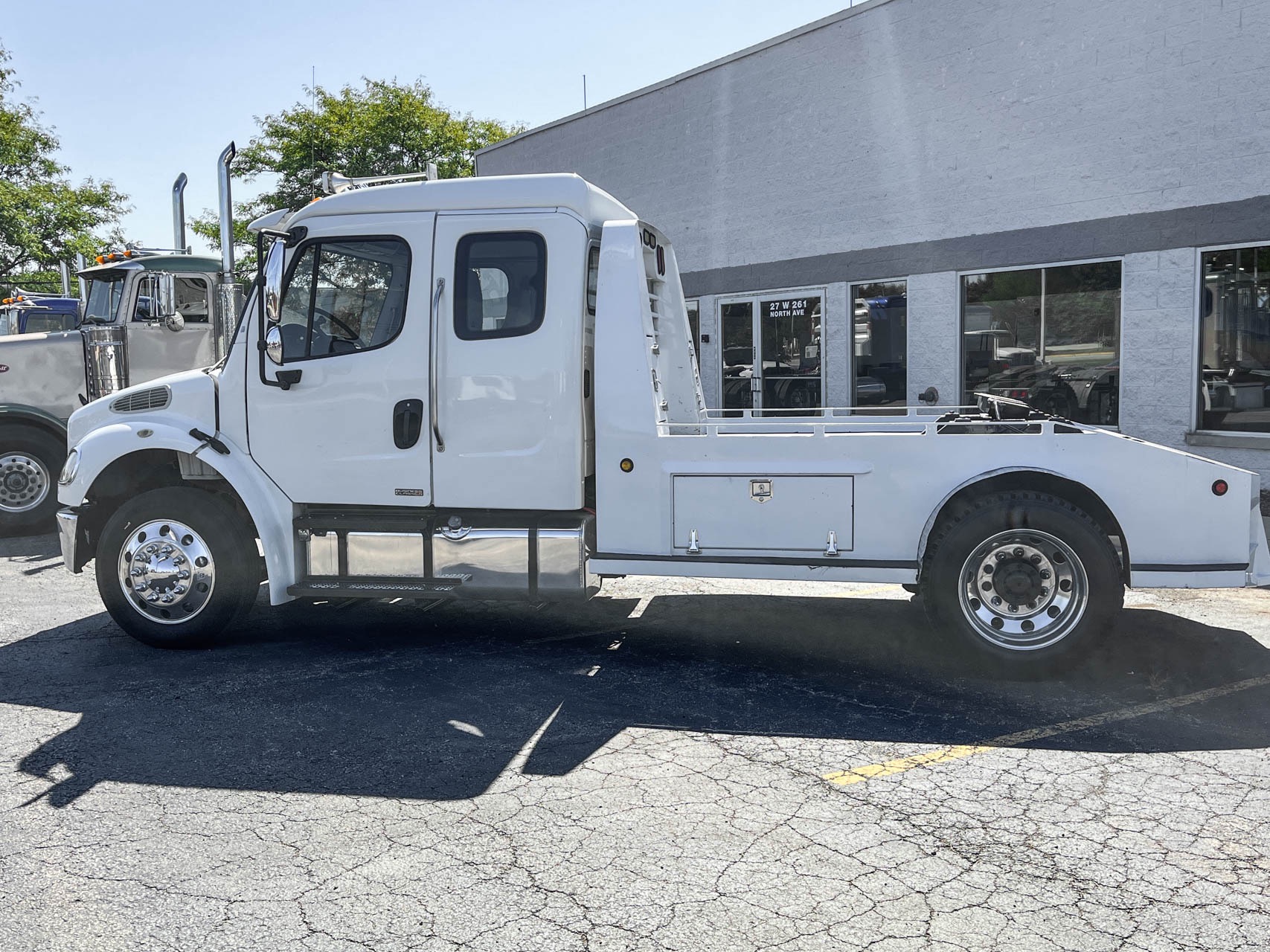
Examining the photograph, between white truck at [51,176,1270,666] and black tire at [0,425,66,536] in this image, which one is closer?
white truck at [51,176,1270,666]

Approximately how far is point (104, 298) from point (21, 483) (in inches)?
81.7

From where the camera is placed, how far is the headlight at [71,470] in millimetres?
6715

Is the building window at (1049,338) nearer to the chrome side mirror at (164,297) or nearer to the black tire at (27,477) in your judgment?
the chrome side mirror at (164,297)

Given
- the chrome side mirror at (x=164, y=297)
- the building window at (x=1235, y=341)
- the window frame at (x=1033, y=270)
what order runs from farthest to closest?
the window frame at (x=1033, y=270), the building window at (x=1235, y=341), the chrome side mirror at (x=164, y=297)

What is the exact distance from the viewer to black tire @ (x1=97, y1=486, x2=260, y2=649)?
21.4ft

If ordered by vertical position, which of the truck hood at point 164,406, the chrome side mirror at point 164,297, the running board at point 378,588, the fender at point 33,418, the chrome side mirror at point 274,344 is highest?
the chrome side mirror at point 164,297

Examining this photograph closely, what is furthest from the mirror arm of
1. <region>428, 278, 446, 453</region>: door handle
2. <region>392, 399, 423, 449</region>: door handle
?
<region>428, 278, 446, 453</region>: door handle

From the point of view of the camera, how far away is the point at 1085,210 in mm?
11977

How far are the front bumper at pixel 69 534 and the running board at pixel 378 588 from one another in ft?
4.90

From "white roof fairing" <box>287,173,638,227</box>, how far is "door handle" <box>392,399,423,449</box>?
3.69 ft

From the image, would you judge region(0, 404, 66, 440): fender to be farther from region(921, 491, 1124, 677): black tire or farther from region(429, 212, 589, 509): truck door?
region(921, 491, 1124, 677): black tire

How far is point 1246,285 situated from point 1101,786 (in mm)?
8174

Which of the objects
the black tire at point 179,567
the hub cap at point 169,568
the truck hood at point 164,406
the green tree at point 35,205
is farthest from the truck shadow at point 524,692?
the green tree at point 35,205

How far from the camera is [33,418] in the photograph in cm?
1138
